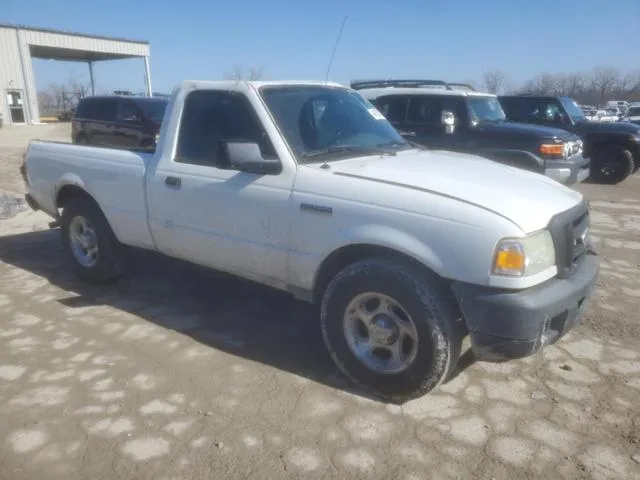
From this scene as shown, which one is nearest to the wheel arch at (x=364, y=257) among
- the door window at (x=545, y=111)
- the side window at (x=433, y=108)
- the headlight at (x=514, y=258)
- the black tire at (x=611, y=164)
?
the headlight at (x=514, y=258)

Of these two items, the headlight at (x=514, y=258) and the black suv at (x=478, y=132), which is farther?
the black suv at (x=478, y=132)

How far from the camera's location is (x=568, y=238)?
300cm

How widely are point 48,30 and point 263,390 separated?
117 feet

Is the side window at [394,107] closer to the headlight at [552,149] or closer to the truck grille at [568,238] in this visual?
the headlight at [552,149]

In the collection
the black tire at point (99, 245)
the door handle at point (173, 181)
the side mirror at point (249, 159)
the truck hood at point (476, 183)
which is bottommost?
the black tire at point (99, 245)

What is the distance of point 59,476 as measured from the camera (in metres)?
2.59

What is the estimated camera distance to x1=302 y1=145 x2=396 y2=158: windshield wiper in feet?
11.8

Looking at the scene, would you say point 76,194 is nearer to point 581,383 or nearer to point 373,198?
point 373,198

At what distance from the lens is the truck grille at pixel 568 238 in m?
2.93

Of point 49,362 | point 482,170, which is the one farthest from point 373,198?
point 49,362

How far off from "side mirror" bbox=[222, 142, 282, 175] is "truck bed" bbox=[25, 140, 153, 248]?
1.29m

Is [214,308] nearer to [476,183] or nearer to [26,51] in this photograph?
[476,183]

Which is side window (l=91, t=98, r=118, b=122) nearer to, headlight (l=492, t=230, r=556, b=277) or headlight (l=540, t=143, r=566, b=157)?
headlight (l=540, t=143, r=566, b=157)

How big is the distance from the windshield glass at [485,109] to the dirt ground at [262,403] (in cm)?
505
